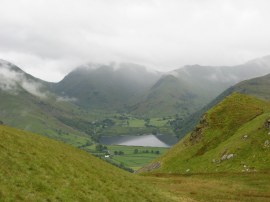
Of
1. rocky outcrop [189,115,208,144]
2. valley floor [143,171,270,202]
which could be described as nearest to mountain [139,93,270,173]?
rocky outcrop [189,115,208,144]

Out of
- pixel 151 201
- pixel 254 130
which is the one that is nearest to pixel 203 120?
pixel 254 130

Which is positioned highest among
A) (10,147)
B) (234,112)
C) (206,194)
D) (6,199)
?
(234,112)

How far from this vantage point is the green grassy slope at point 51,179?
32594 millimetres

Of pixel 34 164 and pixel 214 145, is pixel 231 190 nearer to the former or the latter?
pixel 34 164

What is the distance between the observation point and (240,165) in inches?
3430

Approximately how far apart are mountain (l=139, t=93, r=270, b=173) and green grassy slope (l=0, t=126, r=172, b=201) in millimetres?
45111

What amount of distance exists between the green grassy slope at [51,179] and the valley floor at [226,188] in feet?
23.6

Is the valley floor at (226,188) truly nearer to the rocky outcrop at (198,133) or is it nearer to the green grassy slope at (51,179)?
the green grassy slope at (51,179)

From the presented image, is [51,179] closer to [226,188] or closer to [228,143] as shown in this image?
[226,188]

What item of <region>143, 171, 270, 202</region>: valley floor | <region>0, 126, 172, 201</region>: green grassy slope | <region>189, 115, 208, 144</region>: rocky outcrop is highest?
<region>189, 115, 208, 144</region>: rocky outcrop

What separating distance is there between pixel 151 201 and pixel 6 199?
20008 millimetres

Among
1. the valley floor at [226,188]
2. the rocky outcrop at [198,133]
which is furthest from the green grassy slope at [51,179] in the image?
the rocky outcrop at [198,133]

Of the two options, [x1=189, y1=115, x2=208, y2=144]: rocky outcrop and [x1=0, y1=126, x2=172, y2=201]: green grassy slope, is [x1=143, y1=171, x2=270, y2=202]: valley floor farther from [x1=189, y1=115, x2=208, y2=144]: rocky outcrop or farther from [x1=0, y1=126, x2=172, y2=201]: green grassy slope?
[x1=189, y1=115, x2=208, y2=144]: rocky outcrop

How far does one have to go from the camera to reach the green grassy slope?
32594mm
